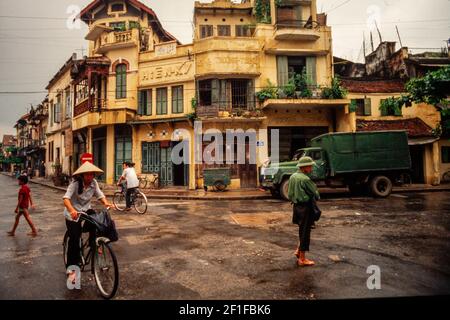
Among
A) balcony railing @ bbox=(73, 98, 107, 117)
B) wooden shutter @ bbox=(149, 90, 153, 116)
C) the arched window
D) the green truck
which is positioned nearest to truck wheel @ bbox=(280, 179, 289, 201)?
the green truck

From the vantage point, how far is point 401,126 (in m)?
20.7

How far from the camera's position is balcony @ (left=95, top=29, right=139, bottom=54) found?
21.4 meters

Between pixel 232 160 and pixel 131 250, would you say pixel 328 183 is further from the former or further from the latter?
pixel 131 250

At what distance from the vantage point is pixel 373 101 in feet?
70.1

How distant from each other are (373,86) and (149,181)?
1688 centimetres

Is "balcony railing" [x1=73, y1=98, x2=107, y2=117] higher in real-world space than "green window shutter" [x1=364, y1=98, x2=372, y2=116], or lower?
higher

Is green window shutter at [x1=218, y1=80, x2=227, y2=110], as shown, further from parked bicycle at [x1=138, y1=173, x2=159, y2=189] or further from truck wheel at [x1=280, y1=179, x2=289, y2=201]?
truck wheel at [x1=280, y1=179, x2=289, y2=201]

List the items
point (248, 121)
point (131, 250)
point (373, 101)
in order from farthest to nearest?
point (373, 101) < point (248, 121) < point (131, 250)

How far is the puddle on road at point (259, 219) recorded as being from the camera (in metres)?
8.69

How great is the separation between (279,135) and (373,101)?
7.21m

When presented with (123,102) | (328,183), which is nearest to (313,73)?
(328,183)

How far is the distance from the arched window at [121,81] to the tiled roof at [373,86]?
15300 mm

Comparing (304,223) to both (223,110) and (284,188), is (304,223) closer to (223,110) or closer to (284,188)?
(284,188)

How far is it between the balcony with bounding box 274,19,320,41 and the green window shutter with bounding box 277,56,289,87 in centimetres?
136
